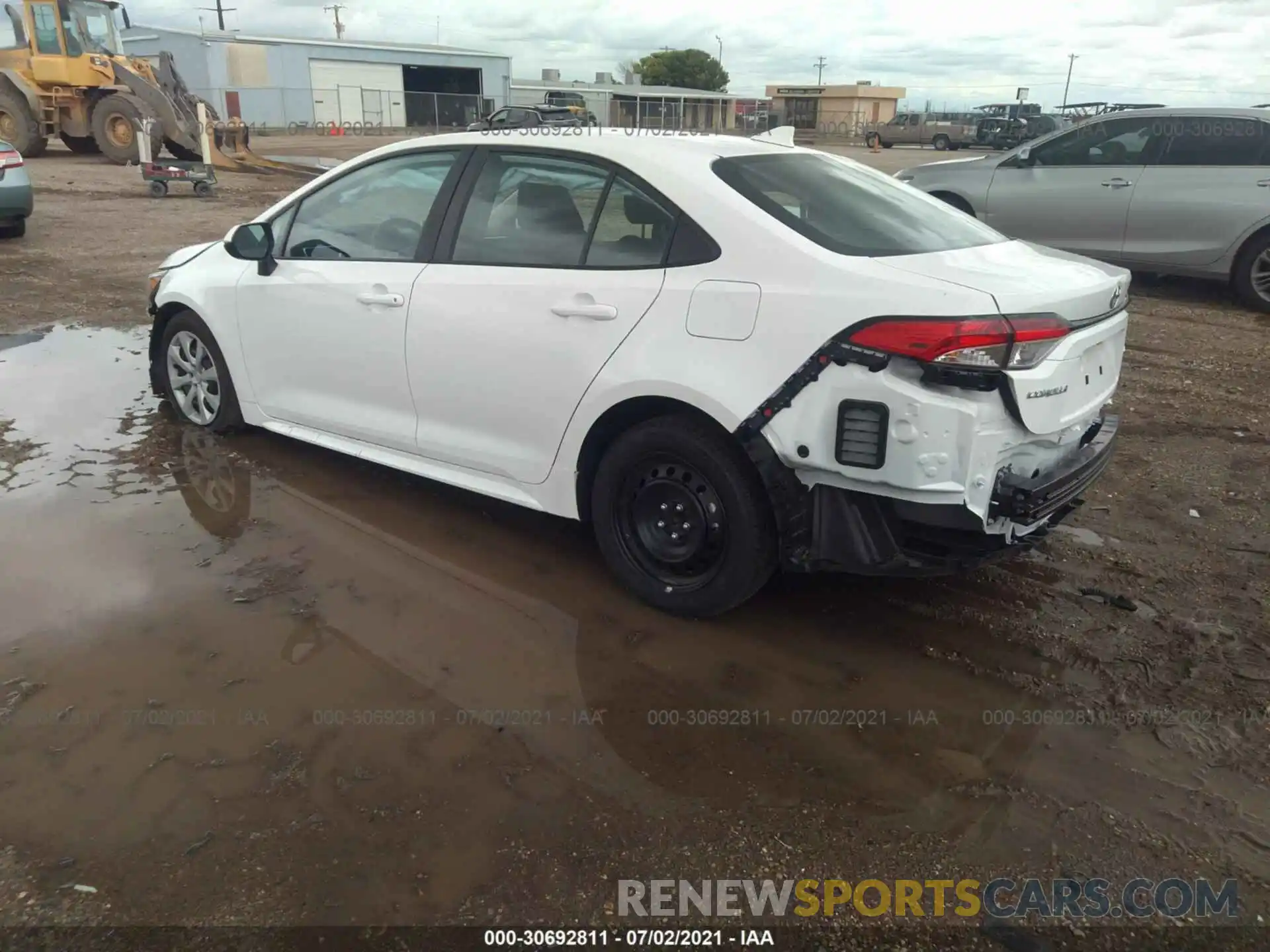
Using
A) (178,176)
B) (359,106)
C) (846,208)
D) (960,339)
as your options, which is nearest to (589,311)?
(846,208)

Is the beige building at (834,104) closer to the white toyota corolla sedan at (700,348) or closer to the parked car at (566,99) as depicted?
the parked car at (566,99)

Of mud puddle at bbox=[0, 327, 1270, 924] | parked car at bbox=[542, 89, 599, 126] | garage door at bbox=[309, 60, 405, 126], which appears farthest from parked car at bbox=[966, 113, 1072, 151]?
mud puddle at bbox=[0, 327, 1270, 924]

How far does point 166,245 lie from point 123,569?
29.4 ft

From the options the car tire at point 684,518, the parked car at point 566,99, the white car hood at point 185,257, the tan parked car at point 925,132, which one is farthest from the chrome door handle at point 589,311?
the tan parked car at point 925,132

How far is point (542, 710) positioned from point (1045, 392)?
186 cm

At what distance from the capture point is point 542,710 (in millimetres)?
3018

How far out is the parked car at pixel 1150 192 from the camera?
8.43m

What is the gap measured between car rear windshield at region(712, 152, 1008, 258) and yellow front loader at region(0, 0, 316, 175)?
63.6 ft

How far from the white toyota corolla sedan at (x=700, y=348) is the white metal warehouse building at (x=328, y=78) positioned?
131ft

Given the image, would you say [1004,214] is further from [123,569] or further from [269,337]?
[123,569]

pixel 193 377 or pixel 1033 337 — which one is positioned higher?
pixel 1033 337

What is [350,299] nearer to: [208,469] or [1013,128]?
[208,469]

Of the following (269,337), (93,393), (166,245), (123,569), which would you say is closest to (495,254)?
(269,337)

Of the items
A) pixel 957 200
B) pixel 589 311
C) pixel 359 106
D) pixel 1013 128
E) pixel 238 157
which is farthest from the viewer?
pixel 359 106
